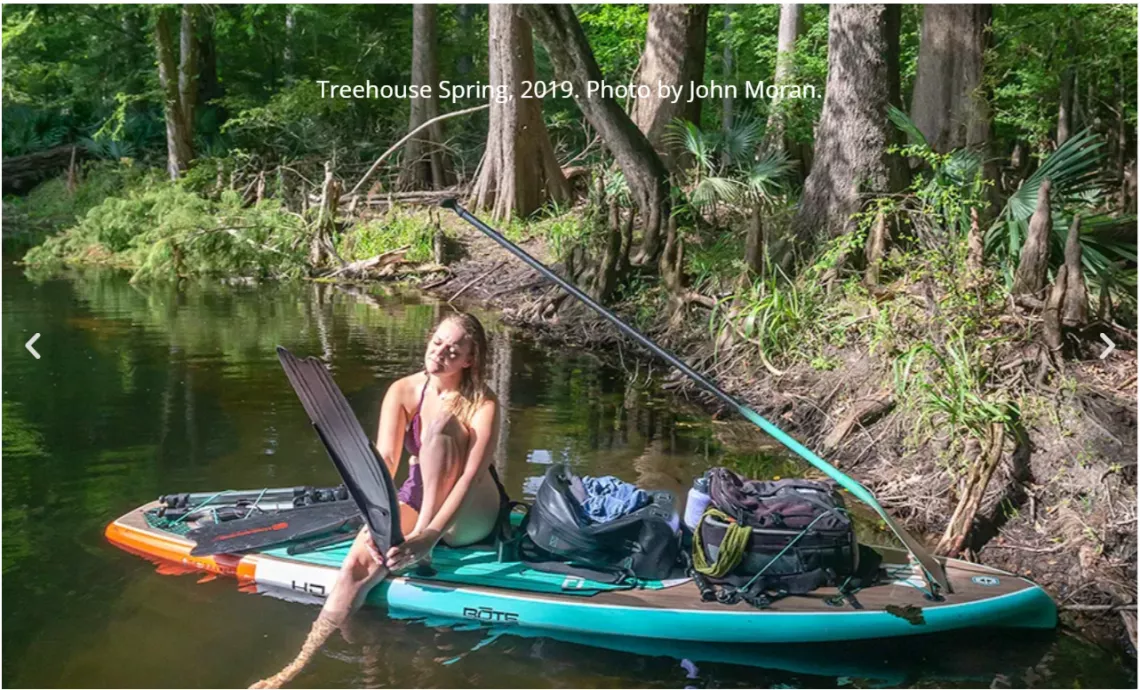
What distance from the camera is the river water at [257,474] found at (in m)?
4.42

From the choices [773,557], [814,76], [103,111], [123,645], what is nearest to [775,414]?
[773,557]

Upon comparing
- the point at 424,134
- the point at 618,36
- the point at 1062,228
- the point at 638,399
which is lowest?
the point at 638,399

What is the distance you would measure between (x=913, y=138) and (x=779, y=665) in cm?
550

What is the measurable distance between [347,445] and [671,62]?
10.8 m

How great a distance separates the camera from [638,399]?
905 cm

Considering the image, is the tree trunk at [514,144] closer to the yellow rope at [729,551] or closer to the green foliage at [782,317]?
the green foliage at [782,317]

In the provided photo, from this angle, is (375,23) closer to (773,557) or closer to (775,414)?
(775,414)

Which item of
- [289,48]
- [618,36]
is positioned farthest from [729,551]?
[289,48]

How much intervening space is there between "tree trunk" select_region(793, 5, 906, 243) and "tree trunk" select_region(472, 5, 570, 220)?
691cm

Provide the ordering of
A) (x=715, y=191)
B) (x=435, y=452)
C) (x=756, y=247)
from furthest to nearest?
(x=715, y=191) → (x=756, y=247) → (x=435, y=452)

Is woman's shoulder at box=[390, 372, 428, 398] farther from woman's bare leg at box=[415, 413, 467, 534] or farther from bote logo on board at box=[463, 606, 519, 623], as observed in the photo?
bote logo on board at box=[463, 606, 519, 623]

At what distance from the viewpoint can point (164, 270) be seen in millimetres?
14664

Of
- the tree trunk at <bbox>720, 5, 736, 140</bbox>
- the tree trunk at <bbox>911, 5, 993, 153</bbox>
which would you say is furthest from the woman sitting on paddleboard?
the tree trunk at <bbox>720, 5, 736, 140</bbox>

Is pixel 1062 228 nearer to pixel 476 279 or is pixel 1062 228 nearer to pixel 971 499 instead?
pixel 971 499
